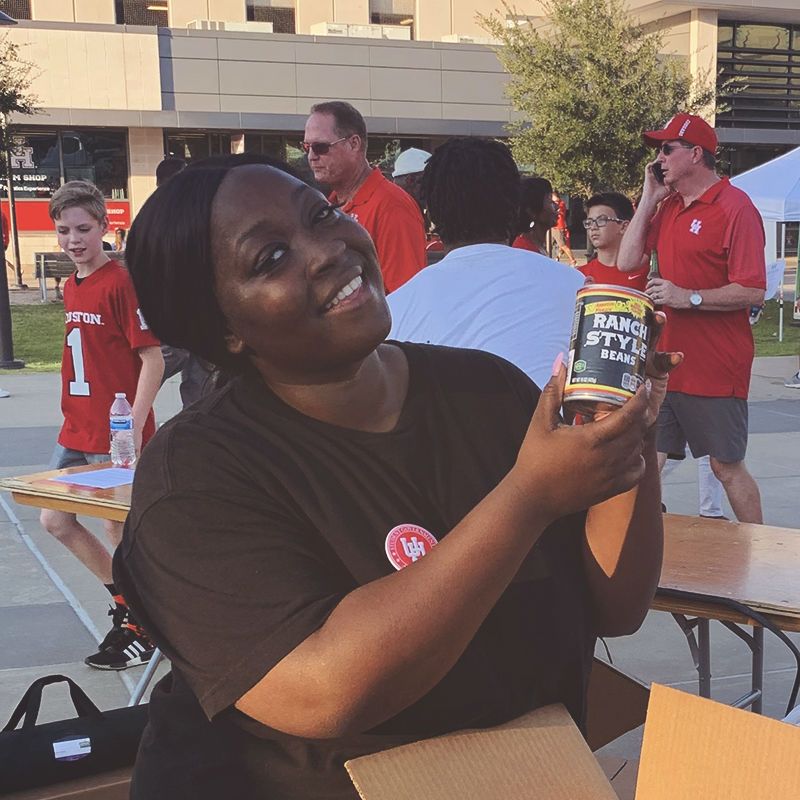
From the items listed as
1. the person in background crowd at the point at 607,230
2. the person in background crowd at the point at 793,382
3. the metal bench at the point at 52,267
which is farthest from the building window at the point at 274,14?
the person in background crowd at the point at 607,230

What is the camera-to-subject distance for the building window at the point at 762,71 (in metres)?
32.2

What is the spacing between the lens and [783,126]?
32.8 metres

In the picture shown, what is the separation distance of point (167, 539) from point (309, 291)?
356 mm

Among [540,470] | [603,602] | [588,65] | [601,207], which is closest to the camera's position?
[540,470]

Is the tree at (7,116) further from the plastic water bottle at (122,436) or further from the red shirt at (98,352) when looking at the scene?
the plastic water bottle at (122,436)

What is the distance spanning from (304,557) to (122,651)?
3245mm

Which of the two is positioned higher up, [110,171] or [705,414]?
[110,171]

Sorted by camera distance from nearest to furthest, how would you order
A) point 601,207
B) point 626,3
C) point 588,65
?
1. point 601,207
2. point 588,65
3. point 626,3

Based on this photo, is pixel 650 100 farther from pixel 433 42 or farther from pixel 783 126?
pixel 783 126

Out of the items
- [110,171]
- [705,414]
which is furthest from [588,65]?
[705,414]

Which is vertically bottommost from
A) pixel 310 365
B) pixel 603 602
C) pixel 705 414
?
pixel 705 414

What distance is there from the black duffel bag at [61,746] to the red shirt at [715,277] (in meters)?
3.23

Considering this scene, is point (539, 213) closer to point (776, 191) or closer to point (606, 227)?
point (606, 227)

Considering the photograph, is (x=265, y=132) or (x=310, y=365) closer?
(x=310, y=365)
